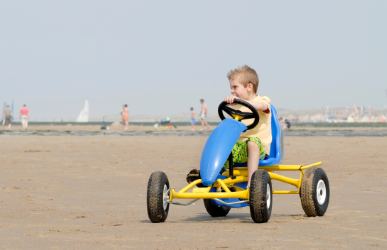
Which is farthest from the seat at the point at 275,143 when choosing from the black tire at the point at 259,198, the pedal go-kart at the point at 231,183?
the black tire at the point at 259,198

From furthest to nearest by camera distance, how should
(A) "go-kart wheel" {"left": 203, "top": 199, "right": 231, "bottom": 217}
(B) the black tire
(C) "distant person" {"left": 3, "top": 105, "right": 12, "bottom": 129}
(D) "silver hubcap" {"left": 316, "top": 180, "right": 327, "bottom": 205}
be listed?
(C) "distant person" {"left": 3, "top": 105, "right": 12, "bottom": 129}, (A) "go-kart wheel" {"left": 203, "top": 199, "right": 231, "bottom": 217}, (D) "silver hubcap" {"left": 316, "top": 180, "right": 327, "bottom": 205}, (B) the black tire

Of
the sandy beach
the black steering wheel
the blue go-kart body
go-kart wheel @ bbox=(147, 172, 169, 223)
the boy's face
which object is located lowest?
the sandy beach

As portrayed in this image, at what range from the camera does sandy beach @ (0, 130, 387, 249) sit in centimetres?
770

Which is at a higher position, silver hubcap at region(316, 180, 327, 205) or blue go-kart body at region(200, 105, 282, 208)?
blue go-kart body at region(200, 105, 282, 208)

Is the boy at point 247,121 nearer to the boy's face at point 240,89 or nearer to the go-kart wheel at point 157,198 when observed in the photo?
the boy's face at point 240,89

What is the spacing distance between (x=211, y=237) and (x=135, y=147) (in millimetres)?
19502

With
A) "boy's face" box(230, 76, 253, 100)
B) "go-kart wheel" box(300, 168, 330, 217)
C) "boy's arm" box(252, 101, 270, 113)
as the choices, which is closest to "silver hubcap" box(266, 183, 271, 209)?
"go-kart wheel" box(300, 168, 330, 217)

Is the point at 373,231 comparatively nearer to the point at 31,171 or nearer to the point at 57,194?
the point at 57,194

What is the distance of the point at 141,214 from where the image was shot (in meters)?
10.4

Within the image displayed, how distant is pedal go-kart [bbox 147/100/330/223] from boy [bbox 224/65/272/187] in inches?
3.7

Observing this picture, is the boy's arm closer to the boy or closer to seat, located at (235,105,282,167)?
the boy

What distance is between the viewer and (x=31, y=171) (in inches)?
681

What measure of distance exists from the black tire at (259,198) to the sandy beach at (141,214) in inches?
3.9

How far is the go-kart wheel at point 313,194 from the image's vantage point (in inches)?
392
